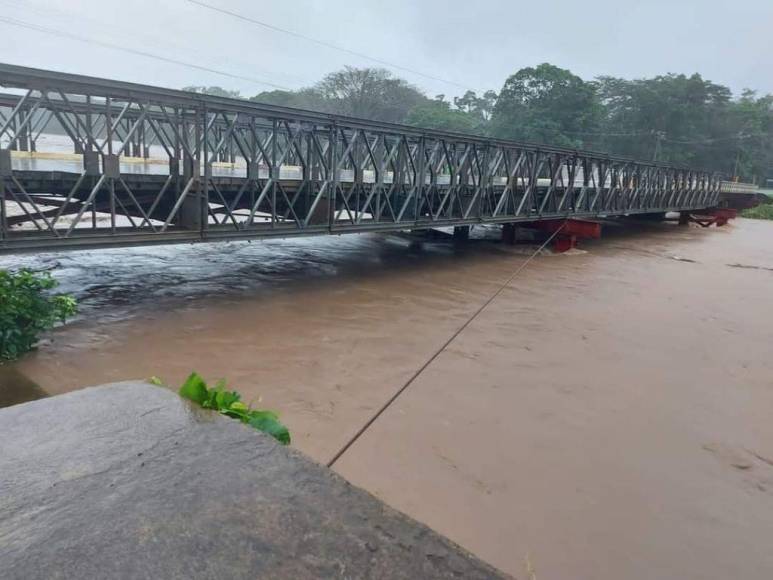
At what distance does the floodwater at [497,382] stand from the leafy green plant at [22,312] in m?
0.33

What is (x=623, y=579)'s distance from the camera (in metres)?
4.22

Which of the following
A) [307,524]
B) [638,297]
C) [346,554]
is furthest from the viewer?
[638,297]

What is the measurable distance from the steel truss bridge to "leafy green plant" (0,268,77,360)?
558 mm

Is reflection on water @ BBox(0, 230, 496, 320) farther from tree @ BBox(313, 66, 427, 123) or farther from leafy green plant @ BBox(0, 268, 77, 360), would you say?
tree @ BBox(313, 66, 427, 123)

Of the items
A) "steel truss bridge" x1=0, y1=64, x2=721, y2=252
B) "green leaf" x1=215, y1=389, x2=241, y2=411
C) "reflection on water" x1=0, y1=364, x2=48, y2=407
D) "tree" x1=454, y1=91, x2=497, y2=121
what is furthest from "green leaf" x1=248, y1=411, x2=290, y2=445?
"tree" x1=454, y1=91, x2=497, y2=121

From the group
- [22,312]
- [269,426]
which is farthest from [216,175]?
[269,426]

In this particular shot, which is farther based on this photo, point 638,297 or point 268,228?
point 638,297

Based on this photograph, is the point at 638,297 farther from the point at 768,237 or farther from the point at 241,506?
the point at 768,237

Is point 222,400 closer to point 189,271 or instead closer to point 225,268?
point 189,271

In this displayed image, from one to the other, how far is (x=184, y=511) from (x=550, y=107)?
226 ft

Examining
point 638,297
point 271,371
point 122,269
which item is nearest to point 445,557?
point 271,371

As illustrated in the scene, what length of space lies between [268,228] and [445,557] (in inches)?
379

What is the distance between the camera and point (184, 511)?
1991mm

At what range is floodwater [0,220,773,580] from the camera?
483cm
